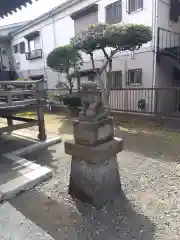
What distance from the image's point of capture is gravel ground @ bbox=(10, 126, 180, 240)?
2383 millimetres

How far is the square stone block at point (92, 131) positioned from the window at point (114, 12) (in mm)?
8467

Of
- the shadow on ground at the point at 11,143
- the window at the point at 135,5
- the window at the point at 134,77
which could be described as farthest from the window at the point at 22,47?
the shadow on ground at the point at 11,143

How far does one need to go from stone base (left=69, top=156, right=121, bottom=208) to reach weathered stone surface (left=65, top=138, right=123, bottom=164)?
11 cm

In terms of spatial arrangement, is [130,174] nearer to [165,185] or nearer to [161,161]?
[165,185]

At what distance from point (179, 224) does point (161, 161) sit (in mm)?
2000

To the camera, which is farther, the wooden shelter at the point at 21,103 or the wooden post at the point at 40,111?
the wooden post at the point at 40,111

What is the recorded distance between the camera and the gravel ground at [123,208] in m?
2.38

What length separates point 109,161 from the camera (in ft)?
9.62

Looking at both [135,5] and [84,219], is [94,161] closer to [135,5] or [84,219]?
[84,219]

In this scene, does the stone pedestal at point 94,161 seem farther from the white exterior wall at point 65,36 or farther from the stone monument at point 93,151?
the white exterior wall at point 65,36

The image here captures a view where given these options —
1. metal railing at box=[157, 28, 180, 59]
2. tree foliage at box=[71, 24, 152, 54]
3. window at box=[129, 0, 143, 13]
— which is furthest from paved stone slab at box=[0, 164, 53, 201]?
window at box=[129, 0, 143, 13]

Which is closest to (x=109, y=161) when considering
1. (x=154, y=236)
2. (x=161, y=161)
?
(x=154, y=236)

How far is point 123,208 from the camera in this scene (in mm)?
2818

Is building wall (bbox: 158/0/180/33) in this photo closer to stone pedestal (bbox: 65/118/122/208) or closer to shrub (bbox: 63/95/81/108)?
shrub (bbox: 63/95/81/108)
